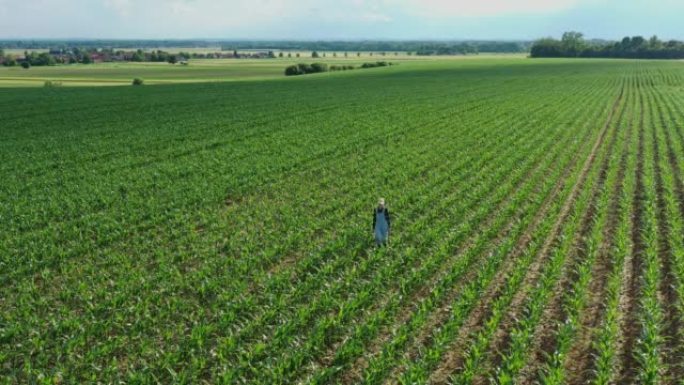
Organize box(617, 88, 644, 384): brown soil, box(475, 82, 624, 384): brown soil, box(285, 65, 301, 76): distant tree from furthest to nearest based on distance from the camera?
box(285, 65, 301, 76): distant tree, box(475, 82, 624, 384): brown soil, box(617, 88, 644, 384): brown soil

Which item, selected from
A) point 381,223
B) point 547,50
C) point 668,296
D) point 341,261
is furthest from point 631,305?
point 547,50

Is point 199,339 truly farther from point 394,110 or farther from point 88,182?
point 394,110

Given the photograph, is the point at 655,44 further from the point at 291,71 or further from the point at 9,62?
the point at 9,62

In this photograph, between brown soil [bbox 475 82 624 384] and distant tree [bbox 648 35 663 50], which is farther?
distant tree [bbox 648 35 663 50]

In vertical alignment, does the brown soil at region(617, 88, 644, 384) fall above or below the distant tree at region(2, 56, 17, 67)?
above

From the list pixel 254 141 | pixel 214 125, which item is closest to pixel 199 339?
pixel 254 141

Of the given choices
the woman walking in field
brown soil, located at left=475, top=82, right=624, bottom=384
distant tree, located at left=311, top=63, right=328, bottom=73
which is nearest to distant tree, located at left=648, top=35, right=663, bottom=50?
distant tree, located at left=311, top=63, right=328, bottom=73

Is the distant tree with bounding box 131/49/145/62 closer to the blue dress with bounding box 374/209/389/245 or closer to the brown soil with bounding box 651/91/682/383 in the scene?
the blue dress with bounding box 374/209/389/245

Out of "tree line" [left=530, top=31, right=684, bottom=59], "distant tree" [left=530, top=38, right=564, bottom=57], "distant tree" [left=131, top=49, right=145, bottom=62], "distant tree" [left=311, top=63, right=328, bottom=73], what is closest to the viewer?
"distant tree" [left=311, top=63, right=328, bottom=73]
